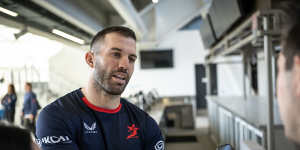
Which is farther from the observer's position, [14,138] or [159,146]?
[159,146]

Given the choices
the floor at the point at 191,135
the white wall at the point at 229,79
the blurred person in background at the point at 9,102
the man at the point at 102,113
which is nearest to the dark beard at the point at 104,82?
the man at the point at 102,113

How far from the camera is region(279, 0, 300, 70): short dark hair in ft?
1.87

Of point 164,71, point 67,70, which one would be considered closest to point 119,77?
point 164,71

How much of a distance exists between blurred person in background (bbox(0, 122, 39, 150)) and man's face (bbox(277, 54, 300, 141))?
0.53 metres

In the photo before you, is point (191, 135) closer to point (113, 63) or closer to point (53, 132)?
point (113, 63)

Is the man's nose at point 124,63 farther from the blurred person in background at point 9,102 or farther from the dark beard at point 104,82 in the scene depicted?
the blurred person in background at point 9,102

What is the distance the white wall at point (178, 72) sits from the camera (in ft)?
33.0

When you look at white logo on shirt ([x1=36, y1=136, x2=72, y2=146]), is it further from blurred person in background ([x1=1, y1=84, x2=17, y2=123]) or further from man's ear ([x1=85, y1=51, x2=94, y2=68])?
blurred person in background ([x1=1, y1=84, x2=17, y2=123])

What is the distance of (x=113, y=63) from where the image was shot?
134cm

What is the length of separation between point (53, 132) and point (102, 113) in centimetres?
26

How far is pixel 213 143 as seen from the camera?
5.87 meters

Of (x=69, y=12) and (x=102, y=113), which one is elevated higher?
(x=69, y=12)

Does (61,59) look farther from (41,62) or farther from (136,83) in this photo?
(136,83)

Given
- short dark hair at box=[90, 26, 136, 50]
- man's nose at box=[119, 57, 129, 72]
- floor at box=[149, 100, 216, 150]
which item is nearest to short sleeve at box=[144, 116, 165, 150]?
man's nose at box=[119, 57, 129, 72]
